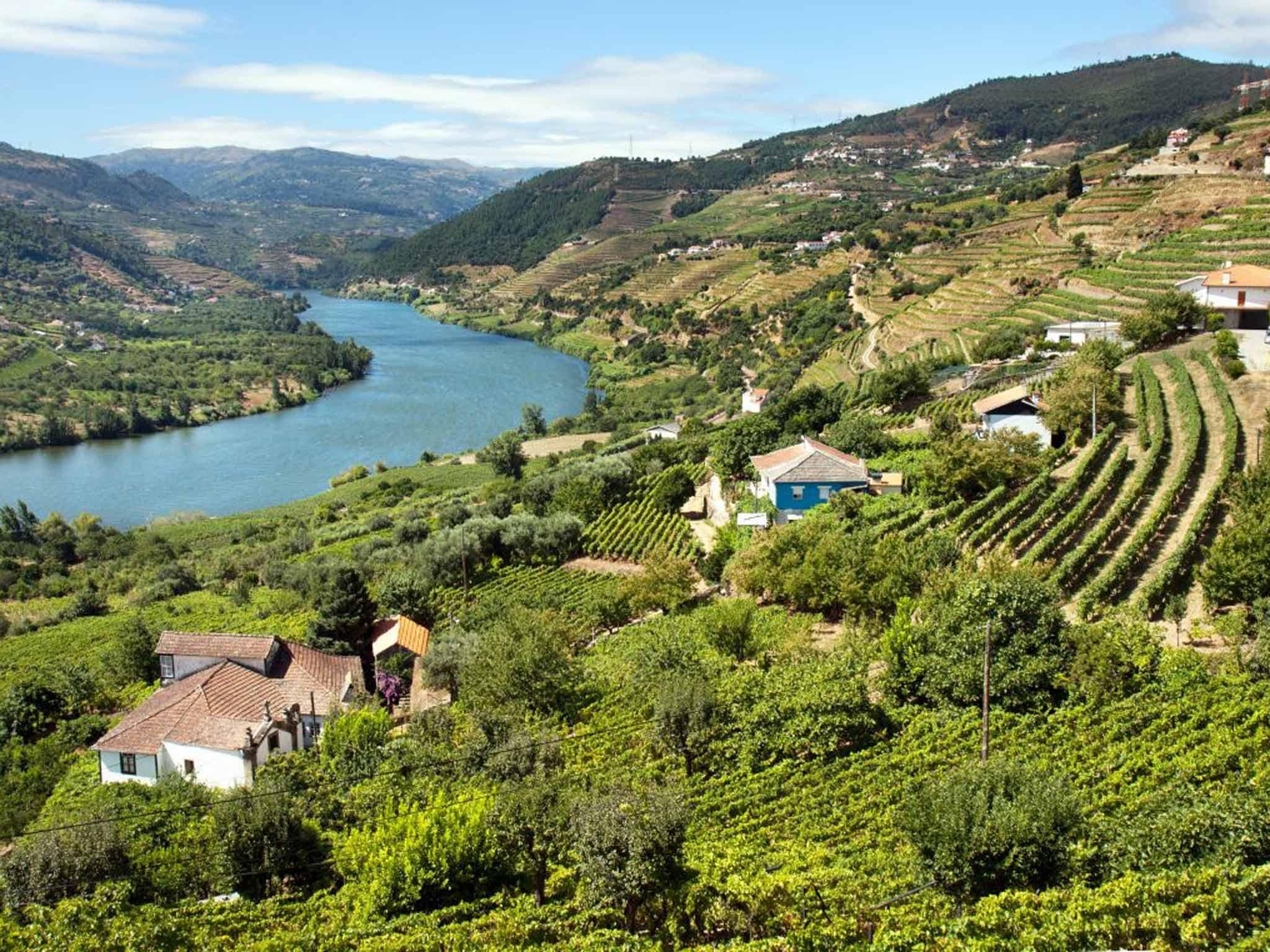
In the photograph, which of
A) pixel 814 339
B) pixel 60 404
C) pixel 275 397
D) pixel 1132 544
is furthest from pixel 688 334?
pixel 1132 544

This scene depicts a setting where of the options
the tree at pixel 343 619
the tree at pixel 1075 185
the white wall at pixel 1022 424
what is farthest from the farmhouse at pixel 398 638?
the tree at pixel 1075 185

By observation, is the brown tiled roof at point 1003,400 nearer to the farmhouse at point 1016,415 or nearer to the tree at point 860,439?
the farmhouse at point 1016,415

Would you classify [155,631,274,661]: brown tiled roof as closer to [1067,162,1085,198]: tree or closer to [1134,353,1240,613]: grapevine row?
[1134,353,1240,613]: grapevine row

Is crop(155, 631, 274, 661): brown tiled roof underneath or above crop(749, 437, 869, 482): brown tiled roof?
underneath

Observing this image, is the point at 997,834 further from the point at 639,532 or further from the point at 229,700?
the point at 639,532

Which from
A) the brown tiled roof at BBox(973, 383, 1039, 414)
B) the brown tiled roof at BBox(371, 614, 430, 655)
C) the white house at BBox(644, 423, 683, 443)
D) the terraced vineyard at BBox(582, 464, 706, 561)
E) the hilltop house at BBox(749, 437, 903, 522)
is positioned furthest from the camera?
the white house at BBox(644, 423, 683, 443)

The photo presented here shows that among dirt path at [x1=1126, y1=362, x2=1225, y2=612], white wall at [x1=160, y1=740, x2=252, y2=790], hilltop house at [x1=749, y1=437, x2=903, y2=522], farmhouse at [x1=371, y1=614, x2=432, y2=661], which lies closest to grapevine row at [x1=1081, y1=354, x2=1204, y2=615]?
dirt path at [x1=1126, y1=362, x2=1225, y2=612]

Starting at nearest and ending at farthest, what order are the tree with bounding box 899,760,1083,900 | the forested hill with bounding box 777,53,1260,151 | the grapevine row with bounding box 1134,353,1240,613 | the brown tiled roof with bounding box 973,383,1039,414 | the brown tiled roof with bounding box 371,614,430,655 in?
the tree with bounding box 899,760,1083,900
the grapevine row with bounding box 1134,353,1240,613
the brown tiled roof with bounding box 371,614,430,655
the brown tiled roof with bounding box 973,383,1039,414
the forested hill with bounding box 777,53,1260,151
